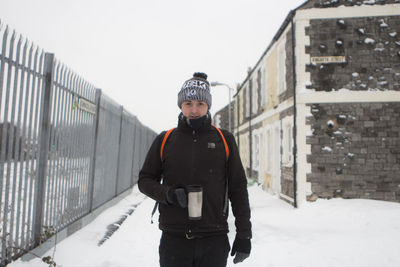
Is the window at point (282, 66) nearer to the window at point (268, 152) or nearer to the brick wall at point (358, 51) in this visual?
the brick wall at point (358, 51)

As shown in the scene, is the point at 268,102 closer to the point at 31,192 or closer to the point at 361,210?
the point at 361,210

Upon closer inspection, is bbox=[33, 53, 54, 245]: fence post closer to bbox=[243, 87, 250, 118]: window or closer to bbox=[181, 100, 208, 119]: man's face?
bbox=[181, 100, 208, 119]: man's face

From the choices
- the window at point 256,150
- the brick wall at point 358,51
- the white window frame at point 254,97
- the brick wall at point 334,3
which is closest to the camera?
the brick wall at point 358,51

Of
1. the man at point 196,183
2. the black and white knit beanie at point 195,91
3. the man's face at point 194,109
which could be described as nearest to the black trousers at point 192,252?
the man at point 196,183

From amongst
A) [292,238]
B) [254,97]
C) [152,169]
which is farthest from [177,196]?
[254,97]

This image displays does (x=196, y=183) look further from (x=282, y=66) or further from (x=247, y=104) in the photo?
(x=247, y=104)

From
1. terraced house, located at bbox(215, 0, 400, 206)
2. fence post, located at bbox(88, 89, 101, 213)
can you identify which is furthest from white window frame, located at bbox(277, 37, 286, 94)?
fence post, located at bbox(88, 89, 101, 213)

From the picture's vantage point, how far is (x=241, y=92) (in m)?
20.2

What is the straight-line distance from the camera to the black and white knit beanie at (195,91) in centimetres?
225

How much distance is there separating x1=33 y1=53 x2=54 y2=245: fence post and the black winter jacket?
2.43m

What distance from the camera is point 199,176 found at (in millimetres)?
A: 2119

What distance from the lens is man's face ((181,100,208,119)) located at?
7.30 feet

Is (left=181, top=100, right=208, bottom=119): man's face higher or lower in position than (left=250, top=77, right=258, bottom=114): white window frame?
lower

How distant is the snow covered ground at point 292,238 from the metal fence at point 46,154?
0.39 metres
